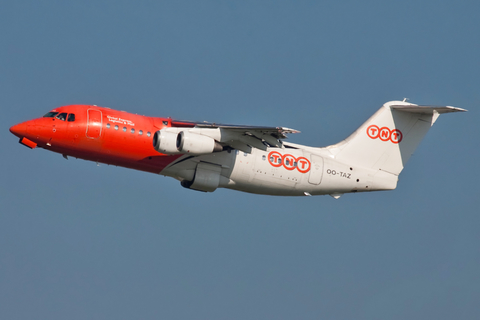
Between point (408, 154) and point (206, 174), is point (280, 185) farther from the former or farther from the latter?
point (408, 154)

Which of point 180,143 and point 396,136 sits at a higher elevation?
point 396,136

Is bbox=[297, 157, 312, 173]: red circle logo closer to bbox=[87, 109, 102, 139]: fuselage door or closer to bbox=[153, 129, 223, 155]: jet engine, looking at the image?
bbox=[153, 129, 223, 155]: jet engine

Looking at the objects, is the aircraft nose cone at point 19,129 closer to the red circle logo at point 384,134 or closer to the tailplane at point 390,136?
the tailplane at point 390,136

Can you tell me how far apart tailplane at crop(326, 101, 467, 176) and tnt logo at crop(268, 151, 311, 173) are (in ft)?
6.08

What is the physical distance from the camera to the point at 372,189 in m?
25.6

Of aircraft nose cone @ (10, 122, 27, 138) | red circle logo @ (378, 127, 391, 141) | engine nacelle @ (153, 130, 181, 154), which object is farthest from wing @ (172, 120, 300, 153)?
red circle logo @ (378, 127, 391, 141)

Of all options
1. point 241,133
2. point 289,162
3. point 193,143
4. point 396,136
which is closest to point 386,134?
point 396,136

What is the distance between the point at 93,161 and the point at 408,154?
39.3 ft

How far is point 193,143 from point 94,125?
3244 millimetres

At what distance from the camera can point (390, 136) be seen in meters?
26.3

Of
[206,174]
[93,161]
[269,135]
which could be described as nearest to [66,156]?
[93,161]

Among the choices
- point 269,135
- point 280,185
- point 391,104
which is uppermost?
point 391,104

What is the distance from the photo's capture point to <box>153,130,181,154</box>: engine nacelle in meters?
21.5

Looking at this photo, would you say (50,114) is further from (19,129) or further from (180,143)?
(180,143)
